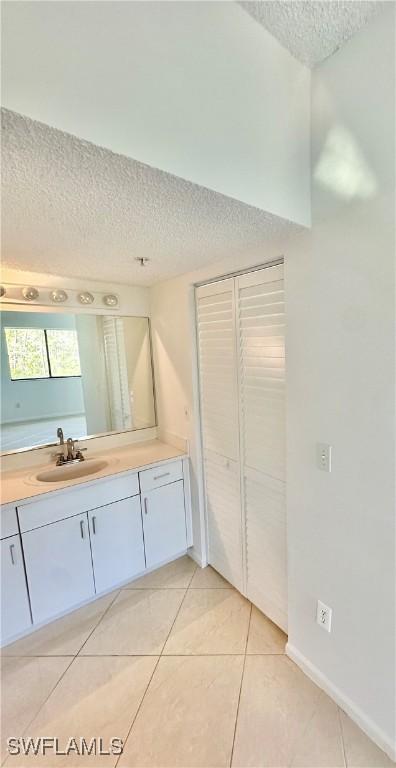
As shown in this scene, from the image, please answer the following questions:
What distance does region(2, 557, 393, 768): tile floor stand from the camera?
48.2 inches

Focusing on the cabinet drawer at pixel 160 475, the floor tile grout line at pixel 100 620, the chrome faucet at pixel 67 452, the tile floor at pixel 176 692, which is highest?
the chrome faucet at pixel 67 452

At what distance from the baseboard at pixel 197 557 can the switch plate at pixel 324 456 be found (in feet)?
4.68

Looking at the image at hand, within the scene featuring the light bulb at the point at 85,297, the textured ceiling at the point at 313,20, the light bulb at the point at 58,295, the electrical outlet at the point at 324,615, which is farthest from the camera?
the light bulb at the point at 85,297

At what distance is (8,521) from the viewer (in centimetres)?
160

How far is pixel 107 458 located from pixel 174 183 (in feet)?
6.05

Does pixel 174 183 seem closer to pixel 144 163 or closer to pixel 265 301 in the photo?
pixel 144 163

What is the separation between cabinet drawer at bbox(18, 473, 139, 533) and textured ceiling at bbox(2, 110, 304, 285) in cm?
131

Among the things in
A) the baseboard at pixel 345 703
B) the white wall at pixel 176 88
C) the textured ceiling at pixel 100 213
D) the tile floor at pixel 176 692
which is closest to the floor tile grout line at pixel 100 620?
the tile floor at pixel 176 692

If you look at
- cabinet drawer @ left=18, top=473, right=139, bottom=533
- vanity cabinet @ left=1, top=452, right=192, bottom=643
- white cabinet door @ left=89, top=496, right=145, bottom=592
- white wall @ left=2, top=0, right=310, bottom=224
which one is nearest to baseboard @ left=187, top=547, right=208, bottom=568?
vanity cabinet @ left=1, top=452, right=192, bottom=643

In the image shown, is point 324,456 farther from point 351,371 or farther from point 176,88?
point 176,88

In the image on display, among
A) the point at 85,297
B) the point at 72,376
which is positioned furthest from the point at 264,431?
the point at 85,297

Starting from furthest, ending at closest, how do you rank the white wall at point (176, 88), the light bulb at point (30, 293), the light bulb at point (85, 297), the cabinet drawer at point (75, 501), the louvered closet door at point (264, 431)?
the light bulb at point (85, 297), the light bulb at point (30, 293), the cabinet drawer at point (75, 501), the louvered closet door at point (264, 431), the white wall at point (176, 88)

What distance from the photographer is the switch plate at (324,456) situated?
51.4 inches

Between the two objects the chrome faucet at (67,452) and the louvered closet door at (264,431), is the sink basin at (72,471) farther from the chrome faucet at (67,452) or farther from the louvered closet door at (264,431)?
the louvered closet door at (264,431)
